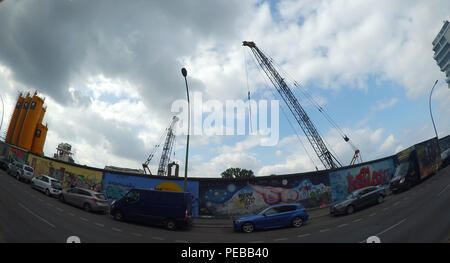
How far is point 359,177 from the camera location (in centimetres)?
2097

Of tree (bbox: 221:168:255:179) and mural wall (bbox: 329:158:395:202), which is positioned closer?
mural wall (bbox: 329:158:395:202)

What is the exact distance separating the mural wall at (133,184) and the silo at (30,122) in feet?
130

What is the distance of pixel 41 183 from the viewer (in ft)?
61.3

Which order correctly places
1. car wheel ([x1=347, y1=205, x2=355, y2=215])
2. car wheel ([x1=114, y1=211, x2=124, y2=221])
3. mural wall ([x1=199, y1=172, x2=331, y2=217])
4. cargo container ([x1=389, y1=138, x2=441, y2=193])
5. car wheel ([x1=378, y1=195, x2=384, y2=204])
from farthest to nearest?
1. mural wall ([x1=199, y1=172, x2=331, y2=217])
2. cargo container ([x1=389, y1=138, x2=441, y2=193])
3. car wheel ([x1=378, y1=195, x2=384, y2=204])
4. car wheel ([x1=347, y1=205, x2=355, y2=215])
5. car wheel ([x1=114, y1=211, x2=124, y2=221])

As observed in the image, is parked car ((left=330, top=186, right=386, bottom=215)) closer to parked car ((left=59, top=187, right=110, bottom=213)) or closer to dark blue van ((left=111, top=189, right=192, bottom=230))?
dark blue van ((left=111, top=189, right=192, bottom=230))

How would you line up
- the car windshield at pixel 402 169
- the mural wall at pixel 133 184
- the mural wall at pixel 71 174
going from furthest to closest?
1. the mural wall at pixel 71 174
2. the mural wall at pixel 133 184
3. the car windshield at pixel 402 169

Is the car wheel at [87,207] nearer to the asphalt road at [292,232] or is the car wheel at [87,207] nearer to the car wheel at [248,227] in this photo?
the asphalt road at [292,232]

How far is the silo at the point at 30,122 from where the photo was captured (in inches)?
1827

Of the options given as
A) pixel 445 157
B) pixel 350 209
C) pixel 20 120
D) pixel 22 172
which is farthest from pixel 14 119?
pixel 445 157

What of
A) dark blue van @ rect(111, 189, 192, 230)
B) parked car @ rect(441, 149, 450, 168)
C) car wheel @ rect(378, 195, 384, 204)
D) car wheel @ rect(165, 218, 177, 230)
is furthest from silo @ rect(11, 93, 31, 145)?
parked car @ rect(441, 149, 450, 168)

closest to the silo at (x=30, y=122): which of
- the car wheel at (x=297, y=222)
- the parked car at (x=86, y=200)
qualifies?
the parked car at (x=86, y=200)

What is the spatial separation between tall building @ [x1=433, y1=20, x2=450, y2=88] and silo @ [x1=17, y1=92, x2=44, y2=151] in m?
173

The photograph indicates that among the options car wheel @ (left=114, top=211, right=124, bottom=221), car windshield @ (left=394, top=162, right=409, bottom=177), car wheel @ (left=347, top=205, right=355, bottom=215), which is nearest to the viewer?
car wheel @ (left=114, top=211, right=124, bottom=221)

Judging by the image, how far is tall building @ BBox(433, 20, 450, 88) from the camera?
345 feet
